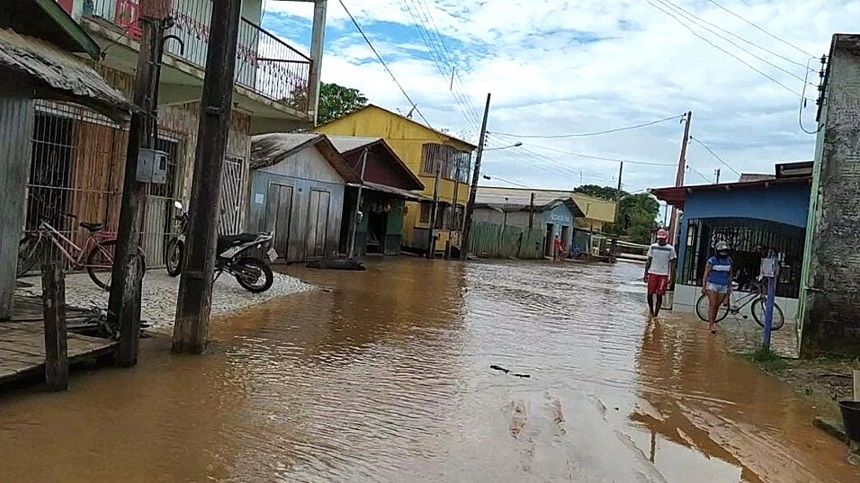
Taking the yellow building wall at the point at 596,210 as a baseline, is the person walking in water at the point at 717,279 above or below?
below

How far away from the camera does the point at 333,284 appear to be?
16.1 meters

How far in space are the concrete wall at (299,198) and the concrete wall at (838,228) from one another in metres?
12.2

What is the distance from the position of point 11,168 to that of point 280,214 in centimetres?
1253

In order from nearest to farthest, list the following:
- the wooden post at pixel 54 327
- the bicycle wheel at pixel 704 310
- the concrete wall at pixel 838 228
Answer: the wooden post at pixel 54 327 < the concrete wall at pixel 838 228 < the bicycle wheel at pixel 704 310

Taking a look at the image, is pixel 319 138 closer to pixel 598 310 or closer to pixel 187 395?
pixel 598 310

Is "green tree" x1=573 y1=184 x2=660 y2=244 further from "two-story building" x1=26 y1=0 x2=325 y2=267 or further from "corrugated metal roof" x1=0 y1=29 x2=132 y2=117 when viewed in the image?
"corrugated metal roof" x1=0 y1=29 x2=132 y2=117

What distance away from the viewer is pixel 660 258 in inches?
581

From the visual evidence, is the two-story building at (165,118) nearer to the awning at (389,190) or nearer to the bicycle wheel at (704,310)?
the awning at (389,190)

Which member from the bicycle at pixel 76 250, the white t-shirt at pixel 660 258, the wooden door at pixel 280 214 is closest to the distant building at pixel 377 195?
the wooden door at pixel 280 214

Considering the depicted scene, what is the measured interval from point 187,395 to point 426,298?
9195 millimetres

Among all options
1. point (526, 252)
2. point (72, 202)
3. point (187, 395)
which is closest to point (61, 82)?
point (187, 395)

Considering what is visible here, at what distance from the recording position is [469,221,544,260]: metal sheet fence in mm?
37719

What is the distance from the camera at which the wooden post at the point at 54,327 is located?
5.60m

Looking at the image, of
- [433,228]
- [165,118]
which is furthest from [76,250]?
[433,228]
